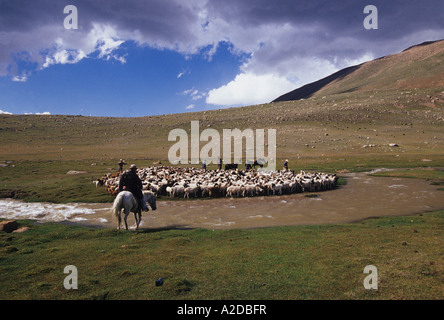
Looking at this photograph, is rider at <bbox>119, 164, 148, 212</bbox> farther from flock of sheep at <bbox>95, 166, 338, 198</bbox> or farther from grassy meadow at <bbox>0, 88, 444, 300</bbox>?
flock of sheep at <bbox>95, 166, 338, 198</bbox>

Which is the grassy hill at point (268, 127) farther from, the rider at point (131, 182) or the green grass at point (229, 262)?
the green grass at point (229, 262)

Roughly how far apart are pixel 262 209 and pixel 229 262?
8.49 metres

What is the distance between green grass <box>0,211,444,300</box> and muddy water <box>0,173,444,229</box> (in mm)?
2206

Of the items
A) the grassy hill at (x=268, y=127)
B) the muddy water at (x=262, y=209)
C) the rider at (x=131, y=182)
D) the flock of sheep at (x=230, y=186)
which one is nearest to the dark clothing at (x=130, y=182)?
the rider at (x=131, y=182)

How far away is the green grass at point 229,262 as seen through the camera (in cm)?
609

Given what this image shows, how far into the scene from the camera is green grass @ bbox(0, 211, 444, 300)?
609 centimetres

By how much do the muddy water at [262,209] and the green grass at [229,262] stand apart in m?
2.21

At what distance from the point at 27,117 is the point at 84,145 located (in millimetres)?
41300

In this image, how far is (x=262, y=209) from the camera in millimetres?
16109

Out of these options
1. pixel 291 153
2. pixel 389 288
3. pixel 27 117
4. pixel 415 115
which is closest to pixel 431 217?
pixel 389 288

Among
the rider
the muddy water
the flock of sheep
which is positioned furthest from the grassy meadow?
the flock of sheep

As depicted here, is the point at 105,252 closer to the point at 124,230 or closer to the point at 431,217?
the point at 124,230

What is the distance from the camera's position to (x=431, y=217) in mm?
12586

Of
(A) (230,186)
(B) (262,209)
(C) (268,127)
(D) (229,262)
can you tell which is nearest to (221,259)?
(D) (229,262)
